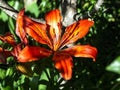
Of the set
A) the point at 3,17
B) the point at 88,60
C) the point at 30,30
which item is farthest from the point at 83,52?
the point at 3,17

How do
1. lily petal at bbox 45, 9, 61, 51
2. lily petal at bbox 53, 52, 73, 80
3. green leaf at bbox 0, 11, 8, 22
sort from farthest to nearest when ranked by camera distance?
green leaf at bbox 0, 11, 8, 22, lily petal at bbox 45, 9, 61, 51, lily petal at bbox 53, 52, 73, 80

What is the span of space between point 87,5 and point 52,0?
0.37 metres

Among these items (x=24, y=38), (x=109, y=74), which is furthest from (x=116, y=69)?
(x=109, y=74)

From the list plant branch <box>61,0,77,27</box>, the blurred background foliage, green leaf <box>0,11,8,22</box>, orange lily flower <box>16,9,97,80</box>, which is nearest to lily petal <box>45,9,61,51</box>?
orange lily flower <box>16,9,97,80</box>

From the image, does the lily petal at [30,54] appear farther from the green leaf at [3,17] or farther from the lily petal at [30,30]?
the green leaf at [3,17]

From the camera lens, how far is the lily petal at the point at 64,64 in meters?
1.02

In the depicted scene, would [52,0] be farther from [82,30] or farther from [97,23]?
[82,30]

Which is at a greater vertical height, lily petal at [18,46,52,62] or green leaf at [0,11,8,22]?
lily petal at [18,46,52,62]

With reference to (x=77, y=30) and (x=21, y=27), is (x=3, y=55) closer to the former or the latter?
(x=21, y=27)

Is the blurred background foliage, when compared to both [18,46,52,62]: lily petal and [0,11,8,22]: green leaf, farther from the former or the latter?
[18,46,52,62]: lily petal

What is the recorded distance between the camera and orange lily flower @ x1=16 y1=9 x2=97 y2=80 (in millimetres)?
1040

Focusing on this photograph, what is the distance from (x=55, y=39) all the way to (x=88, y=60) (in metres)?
0.61

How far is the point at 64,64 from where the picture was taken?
41.1 inches

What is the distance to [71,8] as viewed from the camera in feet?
5.24
